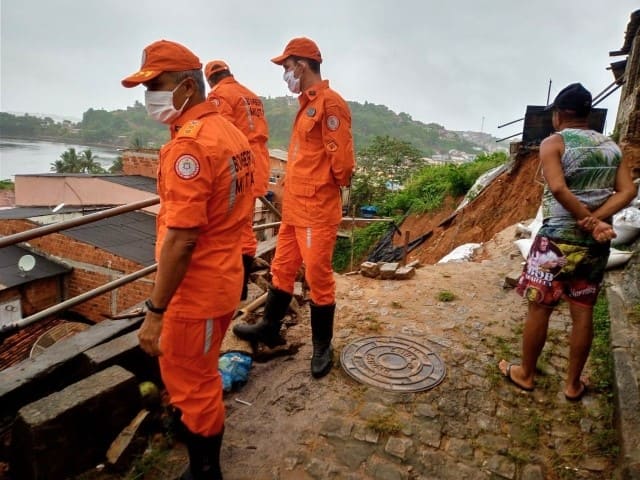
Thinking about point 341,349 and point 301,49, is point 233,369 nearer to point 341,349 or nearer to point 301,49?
point 341,349

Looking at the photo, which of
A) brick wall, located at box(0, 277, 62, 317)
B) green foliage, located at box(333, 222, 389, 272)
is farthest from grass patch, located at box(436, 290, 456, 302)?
green foliage, located at box(333, 222, 389, 272)

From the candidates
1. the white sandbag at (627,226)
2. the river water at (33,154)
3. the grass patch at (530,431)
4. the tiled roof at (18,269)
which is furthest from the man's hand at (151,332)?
the river water at (33,154)

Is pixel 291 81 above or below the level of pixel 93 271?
above

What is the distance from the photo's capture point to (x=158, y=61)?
163cm

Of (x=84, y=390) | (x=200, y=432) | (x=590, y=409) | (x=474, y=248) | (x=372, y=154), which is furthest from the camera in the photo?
(x=372, y=154)

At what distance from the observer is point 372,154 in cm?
2908

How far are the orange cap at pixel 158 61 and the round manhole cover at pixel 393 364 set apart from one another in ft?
6.99

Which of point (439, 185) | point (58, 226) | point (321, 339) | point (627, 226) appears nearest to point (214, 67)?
point (58, 226)

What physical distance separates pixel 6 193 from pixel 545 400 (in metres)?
37.2

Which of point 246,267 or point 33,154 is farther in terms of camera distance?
point 33,154

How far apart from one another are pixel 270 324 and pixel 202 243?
1.51 m

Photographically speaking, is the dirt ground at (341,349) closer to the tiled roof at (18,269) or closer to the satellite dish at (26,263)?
the tiled roof at (18,269)

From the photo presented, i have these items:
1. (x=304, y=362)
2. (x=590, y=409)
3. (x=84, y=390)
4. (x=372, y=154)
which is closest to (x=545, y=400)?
(x=590, y=409)

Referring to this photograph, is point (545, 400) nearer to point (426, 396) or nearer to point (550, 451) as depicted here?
point (550, 451)
